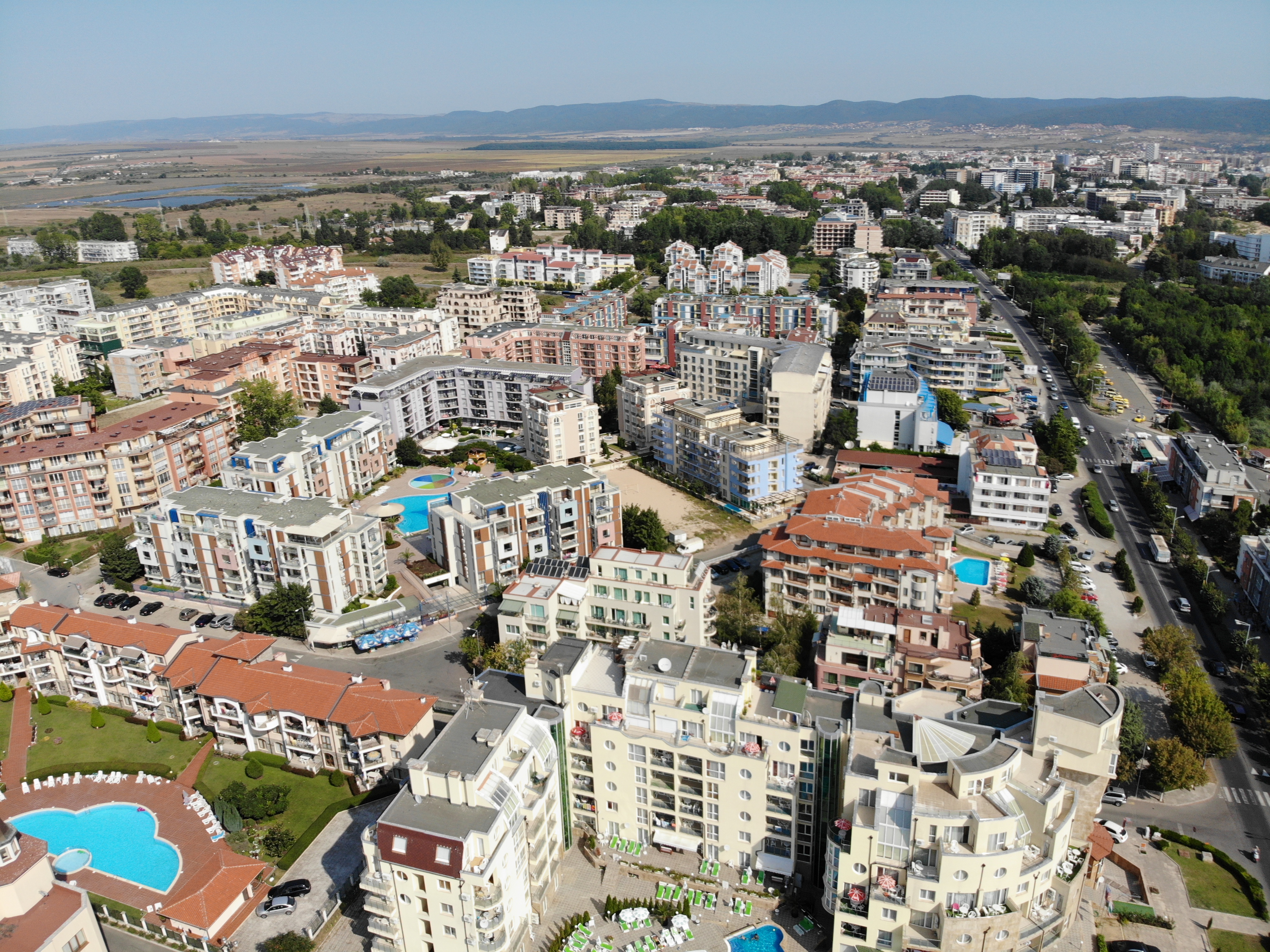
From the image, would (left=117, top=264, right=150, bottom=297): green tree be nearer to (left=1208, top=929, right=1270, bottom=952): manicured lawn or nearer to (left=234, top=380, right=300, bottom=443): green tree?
(left=234, top=380, right=300, bottom=443): green tree

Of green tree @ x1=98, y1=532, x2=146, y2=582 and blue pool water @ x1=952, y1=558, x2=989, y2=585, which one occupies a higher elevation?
green tree @ x1=98, y1=532, x2=146, y2=582

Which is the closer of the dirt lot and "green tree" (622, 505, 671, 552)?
"green tree" (622, 505, 671, 552)

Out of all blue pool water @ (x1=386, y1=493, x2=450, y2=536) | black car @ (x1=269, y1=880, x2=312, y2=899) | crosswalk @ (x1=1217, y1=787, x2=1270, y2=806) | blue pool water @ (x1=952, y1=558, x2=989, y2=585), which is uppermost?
black car @ (x1=269, y1=880, x2=312, y2=899)

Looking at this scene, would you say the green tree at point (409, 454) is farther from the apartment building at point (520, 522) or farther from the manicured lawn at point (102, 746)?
the manicured lawn at point (102, 746)

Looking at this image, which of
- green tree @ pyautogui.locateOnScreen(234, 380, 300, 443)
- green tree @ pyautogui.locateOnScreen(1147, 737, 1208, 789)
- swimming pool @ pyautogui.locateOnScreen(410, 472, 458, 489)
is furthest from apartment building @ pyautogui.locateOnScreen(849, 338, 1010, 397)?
green tree @ pyautogui.locateOnScreen(234, 380, 300, 443)

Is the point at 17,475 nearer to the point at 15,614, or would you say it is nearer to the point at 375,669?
the point at 15,614

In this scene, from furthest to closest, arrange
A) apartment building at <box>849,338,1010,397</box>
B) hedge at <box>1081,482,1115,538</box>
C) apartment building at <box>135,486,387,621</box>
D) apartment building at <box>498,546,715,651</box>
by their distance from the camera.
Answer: apartment building at <box>849,338,1010,397</box> < hedge at <box>1081,482,1115,538</box> < apartment building at <box>135,486,387,621</box> < apartment building at <box>498,546,715,651</box>

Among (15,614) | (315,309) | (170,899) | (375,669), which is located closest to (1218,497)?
(375,669)

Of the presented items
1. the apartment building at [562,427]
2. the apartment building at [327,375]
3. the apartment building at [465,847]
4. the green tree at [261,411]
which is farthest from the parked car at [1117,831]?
the apartment building at [327,375]
